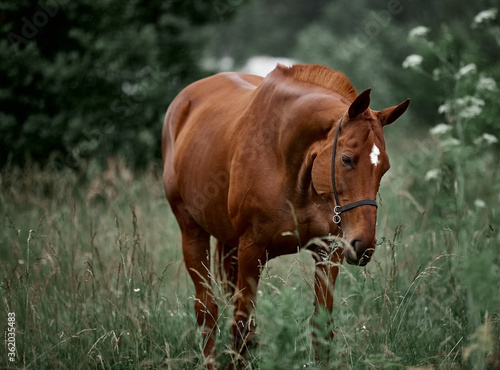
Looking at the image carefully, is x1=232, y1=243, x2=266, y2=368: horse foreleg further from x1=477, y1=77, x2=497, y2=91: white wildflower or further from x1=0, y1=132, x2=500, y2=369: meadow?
x1=477, y1=77, x2=497, y2=91: white wildflower

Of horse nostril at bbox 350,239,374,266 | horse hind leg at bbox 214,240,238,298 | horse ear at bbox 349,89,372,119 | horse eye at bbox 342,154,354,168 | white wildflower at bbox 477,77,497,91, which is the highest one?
horse ear at bbox 349,89,372,119

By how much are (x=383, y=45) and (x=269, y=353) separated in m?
18.7

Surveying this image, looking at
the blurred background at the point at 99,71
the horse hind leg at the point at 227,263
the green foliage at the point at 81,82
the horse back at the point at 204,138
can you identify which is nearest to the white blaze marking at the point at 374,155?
the horse back at the point at 204,138

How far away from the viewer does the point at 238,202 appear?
301 centimetres

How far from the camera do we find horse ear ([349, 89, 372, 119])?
2.40 m

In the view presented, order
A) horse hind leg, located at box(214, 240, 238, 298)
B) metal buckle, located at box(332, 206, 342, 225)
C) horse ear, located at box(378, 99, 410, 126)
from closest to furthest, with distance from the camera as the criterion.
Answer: metal buckle, located at box(332, 206, 342, 225), horse ear, located at box(378, 99, 410, 126), horse hind leg, located at box(214, 240, 238, 298)

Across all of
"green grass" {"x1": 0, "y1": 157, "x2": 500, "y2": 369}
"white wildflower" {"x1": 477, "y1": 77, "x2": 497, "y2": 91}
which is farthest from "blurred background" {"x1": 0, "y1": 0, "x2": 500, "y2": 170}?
"green grass" {"x1": 0, "y1": 157, "x2": 500, "y2": 369}

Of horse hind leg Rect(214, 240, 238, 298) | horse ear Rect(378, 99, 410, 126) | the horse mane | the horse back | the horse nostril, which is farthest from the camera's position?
horse hind leg Rect(214, 240, 238, 298)

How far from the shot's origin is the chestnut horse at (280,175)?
2.46m

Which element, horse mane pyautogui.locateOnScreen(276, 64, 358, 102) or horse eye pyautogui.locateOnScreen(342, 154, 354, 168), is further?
horse mane pyautogui.locateOnScreen(276, 64, 358, 102)

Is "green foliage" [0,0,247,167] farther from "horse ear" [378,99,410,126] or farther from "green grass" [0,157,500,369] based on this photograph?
"horse ear" [378,99,410,126]

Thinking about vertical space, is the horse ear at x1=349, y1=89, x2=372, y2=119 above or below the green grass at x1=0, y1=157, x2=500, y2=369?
above

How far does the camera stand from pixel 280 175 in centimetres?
290

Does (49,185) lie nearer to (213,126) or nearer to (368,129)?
(213,126)
